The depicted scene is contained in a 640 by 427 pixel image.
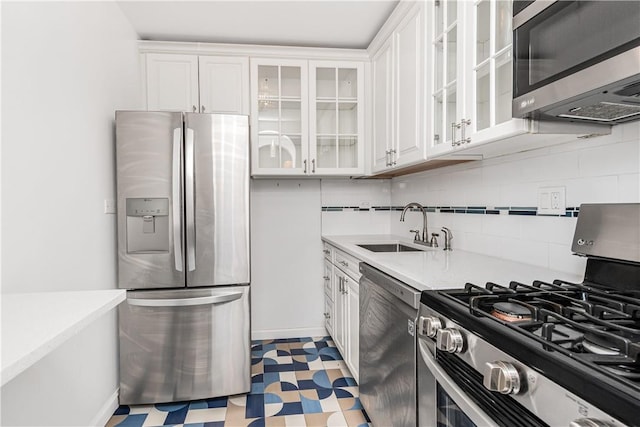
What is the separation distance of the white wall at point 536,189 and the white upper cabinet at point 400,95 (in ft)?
1.19

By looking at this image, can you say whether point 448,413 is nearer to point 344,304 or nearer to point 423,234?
point 344,304

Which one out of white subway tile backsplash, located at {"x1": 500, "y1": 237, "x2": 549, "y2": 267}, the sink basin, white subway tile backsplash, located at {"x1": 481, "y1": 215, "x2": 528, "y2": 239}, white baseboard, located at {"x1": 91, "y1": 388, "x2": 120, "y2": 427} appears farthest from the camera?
the sink basin

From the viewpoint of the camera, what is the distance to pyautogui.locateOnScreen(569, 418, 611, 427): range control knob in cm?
56

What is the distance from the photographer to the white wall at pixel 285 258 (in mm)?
3275

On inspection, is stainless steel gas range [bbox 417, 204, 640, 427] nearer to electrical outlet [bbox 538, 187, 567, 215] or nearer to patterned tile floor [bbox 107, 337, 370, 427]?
electrical outlet [bbox 538, 187, 567, 215]

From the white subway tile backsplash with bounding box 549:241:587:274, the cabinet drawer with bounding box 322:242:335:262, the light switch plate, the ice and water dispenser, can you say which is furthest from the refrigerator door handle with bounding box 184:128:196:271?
the white subway tile backsplash with bounding box 549:241:587:274

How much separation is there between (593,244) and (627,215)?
0.47ft

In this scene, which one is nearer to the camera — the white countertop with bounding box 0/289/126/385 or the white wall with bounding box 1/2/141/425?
the white countertop with bounding box 0/289/126/385

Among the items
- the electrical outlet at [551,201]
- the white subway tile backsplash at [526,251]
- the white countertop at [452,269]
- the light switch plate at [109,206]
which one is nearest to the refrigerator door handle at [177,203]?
the light switch plate at [109,206]

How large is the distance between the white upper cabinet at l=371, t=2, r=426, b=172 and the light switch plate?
1733mm

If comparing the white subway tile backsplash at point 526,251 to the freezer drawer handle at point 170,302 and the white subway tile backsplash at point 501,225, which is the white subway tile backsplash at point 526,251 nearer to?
the white subway tile backsplash at point 501,225

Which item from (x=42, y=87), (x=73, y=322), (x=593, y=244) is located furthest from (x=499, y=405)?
(x=42, y=87)

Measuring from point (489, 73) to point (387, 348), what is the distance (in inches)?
46.1

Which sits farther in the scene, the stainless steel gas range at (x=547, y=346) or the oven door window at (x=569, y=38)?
the oven door window at (x=569, y=38)
